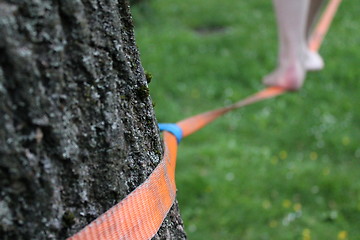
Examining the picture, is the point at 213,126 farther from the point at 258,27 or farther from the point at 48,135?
the point at 48,135

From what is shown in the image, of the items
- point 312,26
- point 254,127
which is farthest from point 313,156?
point 312,26

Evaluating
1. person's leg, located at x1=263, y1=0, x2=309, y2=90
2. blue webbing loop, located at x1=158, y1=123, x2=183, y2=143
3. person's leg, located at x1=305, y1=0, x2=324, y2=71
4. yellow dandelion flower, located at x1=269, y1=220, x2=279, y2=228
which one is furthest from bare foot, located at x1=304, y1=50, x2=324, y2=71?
blue webbing loop, located at x1=158, y1=123, x2=183, y2=143

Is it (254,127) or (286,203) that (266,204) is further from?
(254,127)

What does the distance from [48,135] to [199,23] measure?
618cm

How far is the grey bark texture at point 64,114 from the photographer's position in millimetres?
919

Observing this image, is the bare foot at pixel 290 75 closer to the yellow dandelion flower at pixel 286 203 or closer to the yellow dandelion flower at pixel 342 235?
the yellow dandelion flower at pixel 286 203

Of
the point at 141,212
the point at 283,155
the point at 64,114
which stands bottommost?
the point at 283,155

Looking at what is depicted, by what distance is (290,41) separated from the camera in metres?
3.16

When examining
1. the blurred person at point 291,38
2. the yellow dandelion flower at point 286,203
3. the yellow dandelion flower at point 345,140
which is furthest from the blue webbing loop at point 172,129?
the yellow dandelion flower at point 345,140

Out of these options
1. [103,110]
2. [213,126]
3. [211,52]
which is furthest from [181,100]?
[103,110]

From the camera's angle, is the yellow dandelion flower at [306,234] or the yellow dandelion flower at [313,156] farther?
the yellow dandelion flower at [313,156]

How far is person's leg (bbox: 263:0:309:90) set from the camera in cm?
302

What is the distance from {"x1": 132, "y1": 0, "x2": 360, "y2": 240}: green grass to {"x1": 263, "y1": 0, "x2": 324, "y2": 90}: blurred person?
31.4 inches

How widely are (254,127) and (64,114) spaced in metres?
3.85
